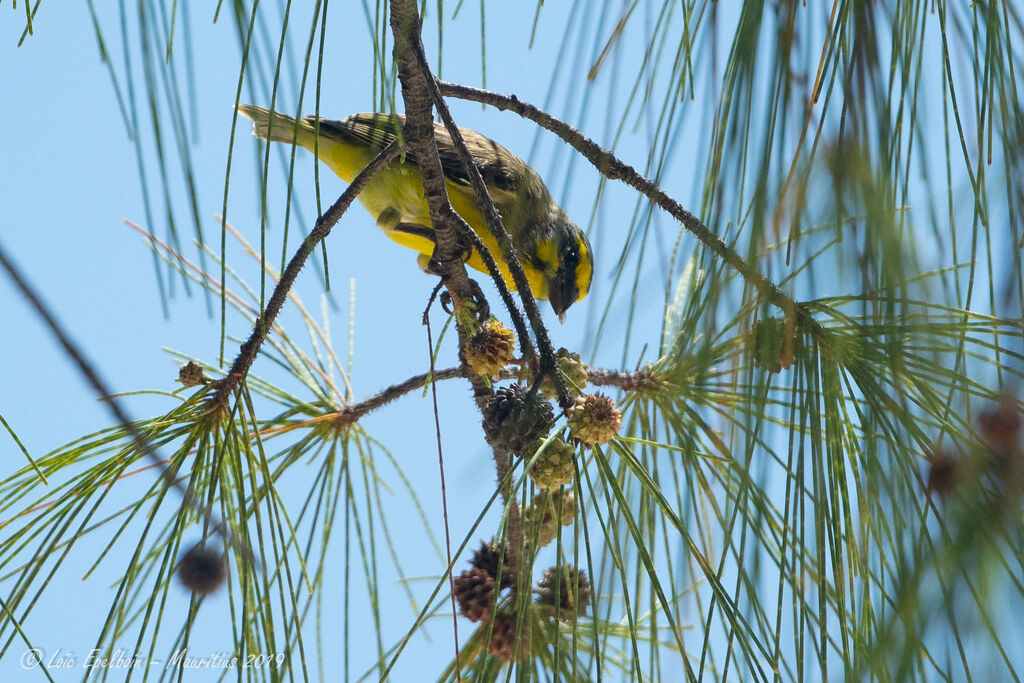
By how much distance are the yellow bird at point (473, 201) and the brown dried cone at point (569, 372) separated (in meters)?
1.33

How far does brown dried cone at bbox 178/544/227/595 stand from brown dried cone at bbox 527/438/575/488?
1.79 ft

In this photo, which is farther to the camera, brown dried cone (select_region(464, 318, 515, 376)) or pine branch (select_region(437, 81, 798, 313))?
brown dried cone (select_region(464, 318, 515, 376))

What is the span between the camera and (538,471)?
1233 mm

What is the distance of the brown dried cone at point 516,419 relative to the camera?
1.27 meters

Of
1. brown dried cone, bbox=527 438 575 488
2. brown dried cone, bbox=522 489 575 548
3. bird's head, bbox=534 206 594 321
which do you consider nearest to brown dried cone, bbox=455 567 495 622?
brown dried cone, bbox=522 489 575 548

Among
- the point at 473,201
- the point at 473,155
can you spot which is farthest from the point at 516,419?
the point at 473,155

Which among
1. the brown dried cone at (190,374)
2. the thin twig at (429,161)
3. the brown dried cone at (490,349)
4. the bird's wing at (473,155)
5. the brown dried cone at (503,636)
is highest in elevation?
the bird's wing at (473,155)

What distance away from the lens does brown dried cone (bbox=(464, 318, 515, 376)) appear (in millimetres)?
1498

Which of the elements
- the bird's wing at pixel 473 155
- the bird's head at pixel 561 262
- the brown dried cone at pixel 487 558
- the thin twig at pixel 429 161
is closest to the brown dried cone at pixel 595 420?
the thin twig at pixel 429 161

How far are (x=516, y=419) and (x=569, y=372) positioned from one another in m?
0.20

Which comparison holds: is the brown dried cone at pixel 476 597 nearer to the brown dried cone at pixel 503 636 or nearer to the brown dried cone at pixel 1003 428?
the brown dried cone at pixel 503 636

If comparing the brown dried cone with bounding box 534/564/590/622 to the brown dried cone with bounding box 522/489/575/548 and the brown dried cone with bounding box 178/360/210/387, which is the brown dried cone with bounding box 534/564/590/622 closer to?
the brown dried cone with bounding box 522/489/575/548

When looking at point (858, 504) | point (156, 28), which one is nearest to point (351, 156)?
point (156, 28)

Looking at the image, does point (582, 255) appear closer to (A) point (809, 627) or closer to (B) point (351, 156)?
(B) point (351, 156)
